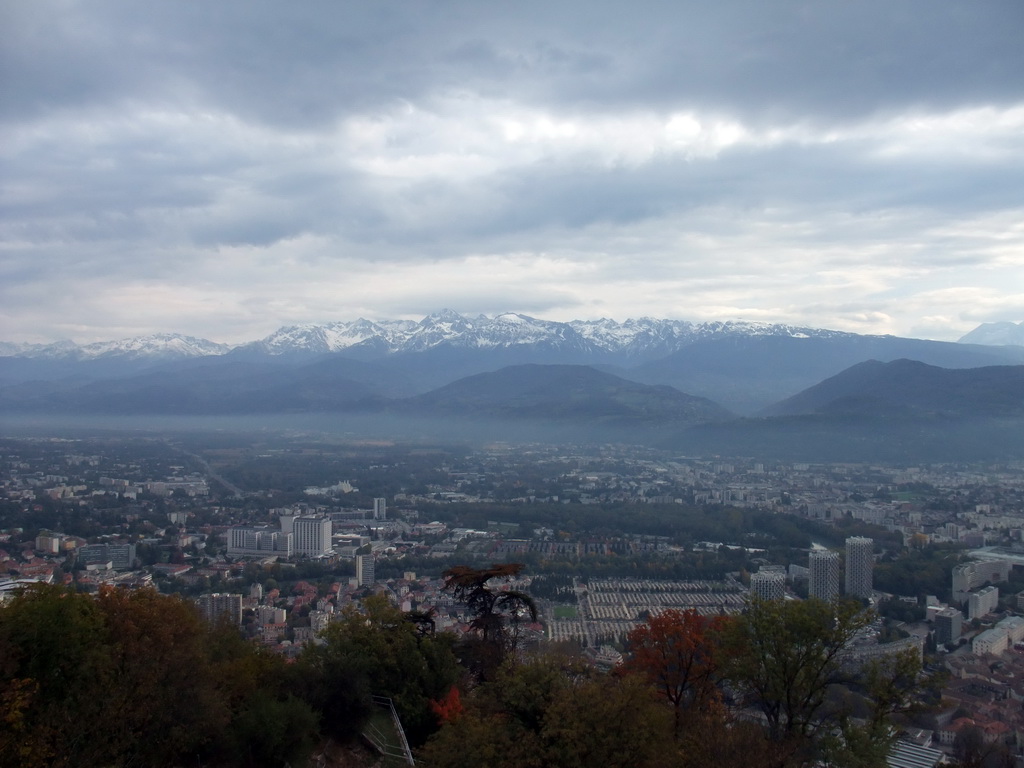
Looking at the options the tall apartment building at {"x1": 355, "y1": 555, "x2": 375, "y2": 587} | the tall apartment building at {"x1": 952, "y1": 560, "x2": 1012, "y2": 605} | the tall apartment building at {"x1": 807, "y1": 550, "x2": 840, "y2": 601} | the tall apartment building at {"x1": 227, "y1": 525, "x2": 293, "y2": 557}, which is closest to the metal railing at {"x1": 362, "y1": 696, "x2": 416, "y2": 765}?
the tall apartment building at {"x1": 355, "y1": 555, "x2": 375, "y2": 587}

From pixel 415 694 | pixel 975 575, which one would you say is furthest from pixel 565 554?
pixel 415 694

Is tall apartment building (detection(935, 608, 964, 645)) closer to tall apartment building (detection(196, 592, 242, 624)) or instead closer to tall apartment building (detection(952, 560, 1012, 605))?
tall apartment building (detection(952, 560, 1012, 605))

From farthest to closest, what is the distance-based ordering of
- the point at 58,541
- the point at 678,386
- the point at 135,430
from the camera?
the point at 678,386
the point at 135,430
the point at 58,541

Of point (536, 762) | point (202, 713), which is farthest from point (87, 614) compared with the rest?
point (536, 762)

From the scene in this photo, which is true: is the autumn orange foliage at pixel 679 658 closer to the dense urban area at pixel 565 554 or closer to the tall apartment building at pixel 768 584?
the dense urban area at pixel 565 554

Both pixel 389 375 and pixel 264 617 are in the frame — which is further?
pixel 389 375

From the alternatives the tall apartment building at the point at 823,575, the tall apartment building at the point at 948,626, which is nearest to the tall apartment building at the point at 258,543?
the tall apartment building at the point at 823,575

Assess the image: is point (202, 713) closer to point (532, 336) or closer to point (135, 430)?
point (135, 430)
